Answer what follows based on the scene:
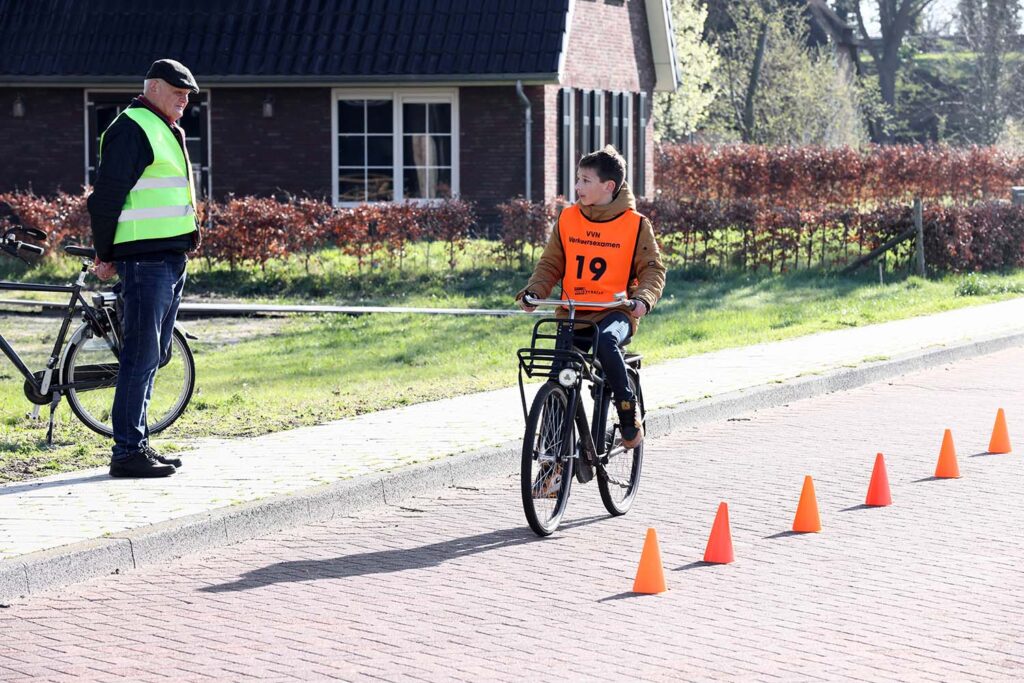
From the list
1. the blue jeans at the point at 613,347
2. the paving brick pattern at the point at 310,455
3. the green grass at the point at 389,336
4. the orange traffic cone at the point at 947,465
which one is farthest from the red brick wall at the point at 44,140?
the blue jeans at the point at 613,347

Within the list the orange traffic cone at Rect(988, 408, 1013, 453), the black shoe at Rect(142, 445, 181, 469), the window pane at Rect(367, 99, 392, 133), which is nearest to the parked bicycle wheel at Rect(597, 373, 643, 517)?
the black shoe at Rect(142, 445, 181, 469)

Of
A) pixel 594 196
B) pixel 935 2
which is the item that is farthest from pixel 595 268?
pixel 935 2

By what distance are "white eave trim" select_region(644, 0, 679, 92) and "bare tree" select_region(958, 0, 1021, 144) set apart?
34029 mm

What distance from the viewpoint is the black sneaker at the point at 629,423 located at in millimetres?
8141

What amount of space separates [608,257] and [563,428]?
867 mm

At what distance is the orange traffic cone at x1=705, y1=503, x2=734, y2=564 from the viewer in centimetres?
731

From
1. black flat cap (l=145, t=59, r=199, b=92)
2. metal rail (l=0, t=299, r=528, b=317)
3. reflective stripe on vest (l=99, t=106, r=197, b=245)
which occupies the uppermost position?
black flat cap (l=145, t=59, r=199, b=92)

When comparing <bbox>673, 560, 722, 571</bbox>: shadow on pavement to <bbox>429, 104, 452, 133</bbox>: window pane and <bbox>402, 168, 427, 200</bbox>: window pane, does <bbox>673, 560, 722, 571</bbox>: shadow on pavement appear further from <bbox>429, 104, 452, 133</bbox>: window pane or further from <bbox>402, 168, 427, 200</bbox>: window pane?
<bbox>429, 104, 452, 133</bbox>: window pane

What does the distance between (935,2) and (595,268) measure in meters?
72.2

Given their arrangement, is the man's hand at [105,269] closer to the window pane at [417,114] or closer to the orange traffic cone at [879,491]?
the orange traffic cone at [879,491]

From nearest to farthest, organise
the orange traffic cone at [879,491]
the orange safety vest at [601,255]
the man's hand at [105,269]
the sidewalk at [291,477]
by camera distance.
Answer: the sidewalk at [291,477], the orange safety vest at [601,255], the orange traffic cone at [879,491], the man's hand at [105,269]

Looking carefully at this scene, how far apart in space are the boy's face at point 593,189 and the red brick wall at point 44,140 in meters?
22.0

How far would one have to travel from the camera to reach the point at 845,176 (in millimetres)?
38344

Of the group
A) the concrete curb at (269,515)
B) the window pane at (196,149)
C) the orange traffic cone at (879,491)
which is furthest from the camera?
the window pane at (196,149)
